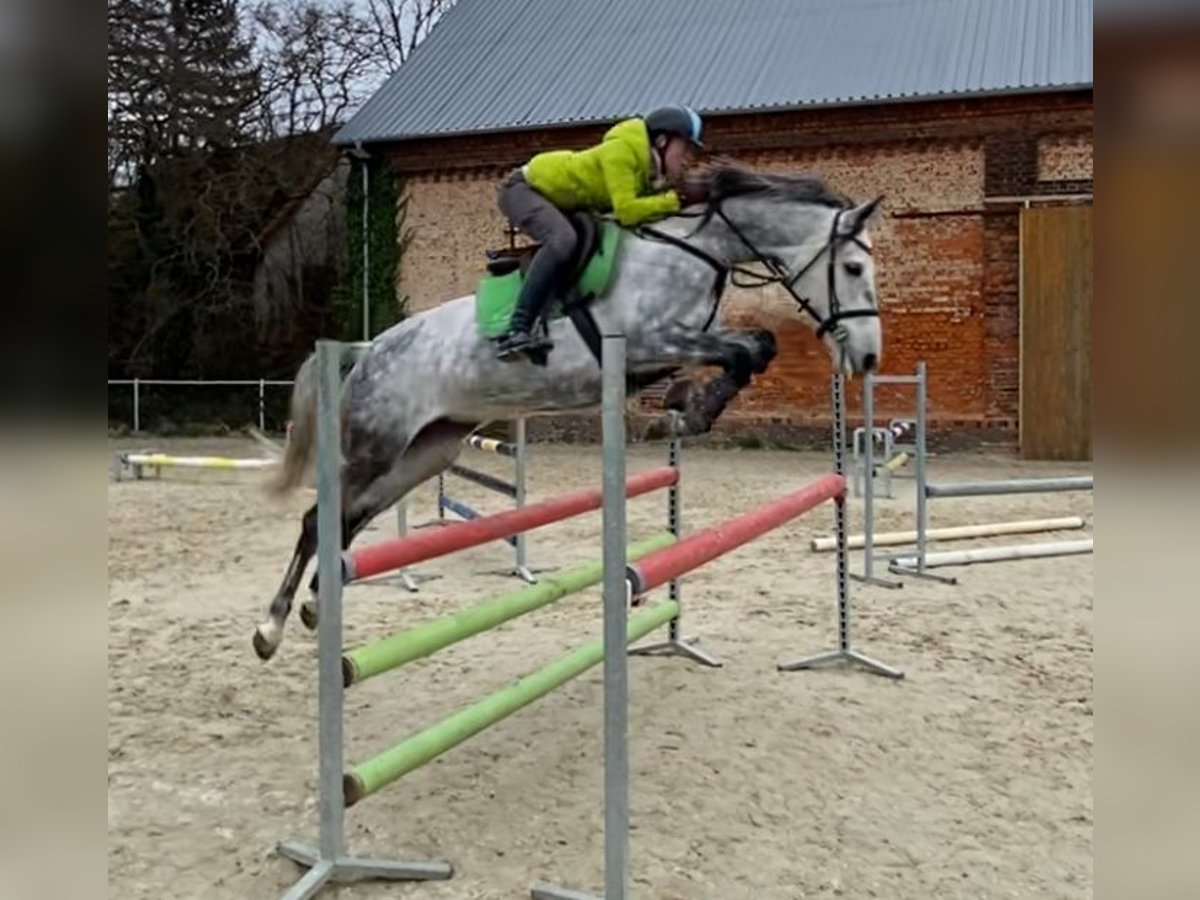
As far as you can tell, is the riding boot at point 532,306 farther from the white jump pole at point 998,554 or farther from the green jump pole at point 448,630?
the white jump pole at point 998,554

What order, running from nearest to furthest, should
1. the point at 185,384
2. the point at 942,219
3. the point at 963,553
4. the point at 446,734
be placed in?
the point at 446,734 < the point at 963,553 < the point at 942,219 < the point at 185,384

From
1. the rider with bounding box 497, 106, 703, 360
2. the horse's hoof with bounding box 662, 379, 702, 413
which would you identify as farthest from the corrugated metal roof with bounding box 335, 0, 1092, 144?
the horse's hoof with bounding box 662, 379, 702, 413

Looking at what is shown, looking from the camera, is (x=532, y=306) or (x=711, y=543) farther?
(x=532, y=306)

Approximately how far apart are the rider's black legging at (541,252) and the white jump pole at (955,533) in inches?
148

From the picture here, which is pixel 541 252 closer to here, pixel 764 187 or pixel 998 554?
pixel 764 187

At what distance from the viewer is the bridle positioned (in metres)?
3.70

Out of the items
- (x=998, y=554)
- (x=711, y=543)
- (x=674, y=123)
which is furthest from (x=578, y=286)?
(x=998, y=554)

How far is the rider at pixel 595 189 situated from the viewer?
3547mm

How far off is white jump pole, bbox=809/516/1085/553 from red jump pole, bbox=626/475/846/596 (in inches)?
105

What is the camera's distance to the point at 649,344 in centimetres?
360

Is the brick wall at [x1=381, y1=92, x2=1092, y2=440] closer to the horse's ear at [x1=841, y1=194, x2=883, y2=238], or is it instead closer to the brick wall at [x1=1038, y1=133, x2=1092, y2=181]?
the brick wall at [x1=1038, y1=133, x2=1092, y2=181]

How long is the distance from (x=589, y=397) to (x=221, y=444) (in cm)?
1177

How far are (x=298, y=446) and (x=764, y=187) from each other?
194 centimetres
